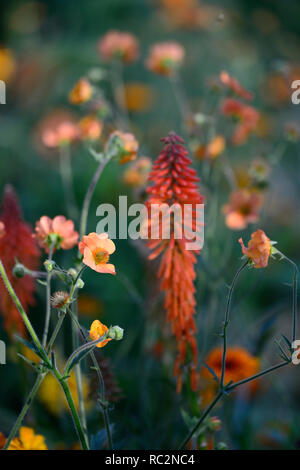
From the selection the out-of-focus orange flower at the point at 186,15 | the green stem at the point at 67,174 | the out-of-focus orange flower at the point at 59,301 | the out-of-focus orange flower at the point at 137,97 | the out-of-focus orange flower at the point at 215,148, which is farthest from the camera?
the out-of-focus orange flower at the point at 186,15

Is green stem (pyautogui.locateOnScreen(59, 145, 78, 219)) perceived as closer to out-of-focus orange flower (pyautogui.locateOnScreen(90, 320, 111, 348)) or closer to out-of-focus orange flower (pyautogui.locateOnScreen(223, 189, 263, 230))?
out-of-focus orange flower (pyautogui.locateOnScreen(223, 189, 263, 230))

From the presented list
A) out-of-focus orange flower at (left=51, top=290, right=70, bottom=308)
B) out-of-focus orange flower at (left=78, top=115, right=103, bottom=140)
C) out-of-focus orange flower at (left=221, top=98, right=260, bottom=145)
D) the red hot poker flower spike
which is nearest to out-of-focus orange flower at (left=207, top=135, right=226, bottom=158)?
out-of-focus orange flower at (left=221, top=98, right=260, bottom=145)

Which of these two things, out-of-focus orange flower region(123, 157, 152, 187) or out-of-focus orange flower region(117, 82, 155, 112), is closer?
out-of-focus orange flower region(123, 157, 152, 187)

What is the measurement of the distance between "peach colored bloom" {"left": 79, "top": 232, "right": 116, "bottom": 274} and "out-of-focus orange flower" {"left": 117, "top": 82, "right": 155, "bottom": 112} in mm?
2671

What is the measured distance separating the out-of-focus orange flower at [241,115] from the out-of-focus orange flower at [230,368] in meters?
0.63

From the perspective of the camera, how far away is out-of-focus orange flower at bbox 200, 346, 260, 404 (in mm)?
1358

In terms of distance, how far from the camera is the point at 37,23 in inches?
169

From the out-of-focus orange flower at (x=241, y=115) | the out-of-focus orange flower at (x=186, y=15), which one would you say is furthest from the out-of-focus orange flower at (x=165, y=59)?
the out-of-focus orange flower at (x=186, y=15)

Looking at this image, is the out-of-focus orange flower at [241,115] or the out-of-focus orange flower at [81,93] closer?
the out-of-focus orange flower at [81,93]

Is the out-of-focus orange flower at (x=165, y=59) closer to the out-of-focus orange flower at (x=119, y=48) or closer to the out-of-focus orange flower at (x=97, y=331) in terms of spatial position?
the out-of-focus orange flower at (x=119, y=48)

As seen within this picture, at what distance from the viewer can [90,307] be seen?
6.88 feet

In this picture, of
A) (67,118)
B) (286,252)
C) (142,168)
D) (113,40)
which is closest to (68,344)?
(142,168)

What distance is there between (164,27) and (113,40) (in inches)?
105

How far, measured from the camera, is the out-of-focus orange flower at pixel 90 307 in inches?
82.2
